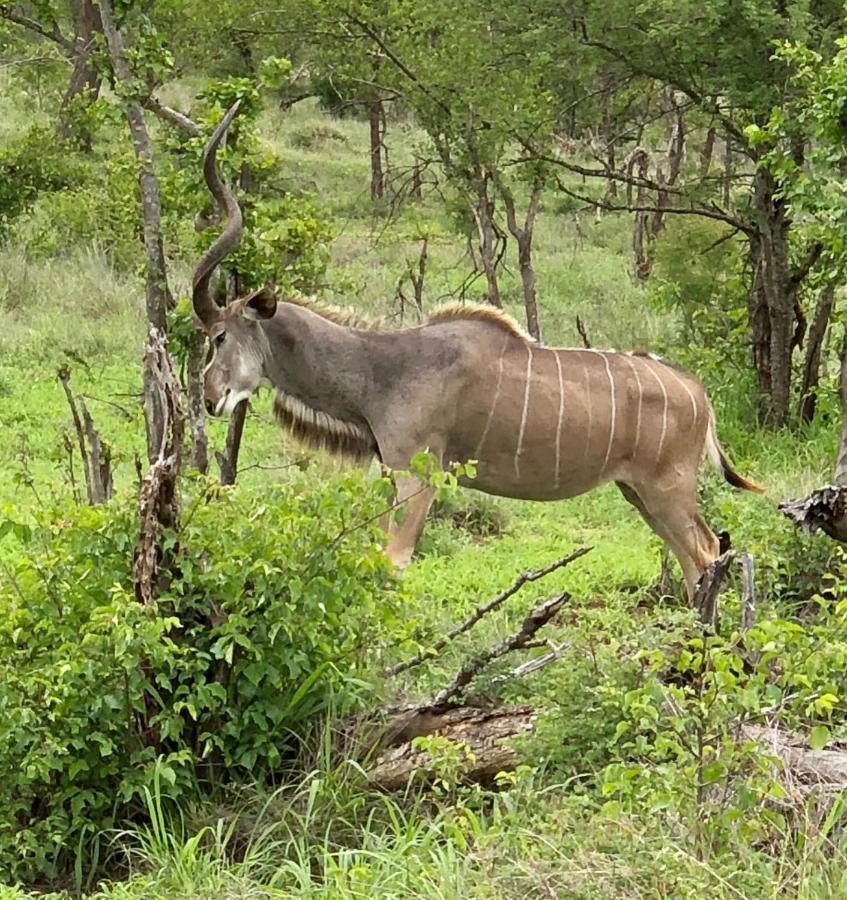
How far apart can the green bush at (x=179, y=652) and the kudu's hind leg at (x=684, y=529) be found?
2.24m

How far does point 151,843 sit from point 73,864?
28 cm

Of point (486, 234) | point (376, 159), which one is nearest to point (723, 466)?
point (486, 234)

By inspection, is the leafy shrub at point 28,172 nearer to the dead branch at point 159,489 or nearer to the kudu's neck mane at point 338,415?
the kudu's neck mane at point 338,415

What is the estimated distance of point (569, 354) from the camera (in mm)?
5793

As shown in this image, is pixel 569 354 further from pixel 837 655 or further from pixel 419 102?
pixel 419 102

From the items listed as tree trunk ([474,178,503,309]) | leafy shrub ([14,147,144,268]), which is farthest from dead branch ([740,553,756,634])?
leafy shrub ([14,147,144,268])

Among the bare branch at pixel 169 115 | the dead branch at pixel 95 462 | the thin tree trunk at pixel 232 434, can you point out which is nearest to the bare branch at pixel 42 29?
the bare branch at pixel 169 115

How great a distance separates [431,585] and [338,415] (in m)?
0.82

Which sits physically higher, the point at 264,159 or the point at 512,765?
the point at 264,159

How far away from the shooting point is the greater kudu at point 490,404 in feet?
18.4

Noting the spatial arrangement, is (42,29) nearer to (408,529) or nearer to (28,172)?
(408,529)

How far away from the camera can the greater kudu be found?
221 inches

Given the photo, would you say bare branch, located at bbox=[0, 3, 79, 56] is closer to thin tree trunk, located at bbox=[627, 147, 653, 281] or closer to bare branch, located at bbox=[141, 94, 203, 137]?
bare branch, located at bbox=[141, 94, 203, 137]

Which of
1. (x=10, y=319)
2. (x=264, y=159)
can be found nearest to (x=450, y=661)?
(x=264, y=159)
